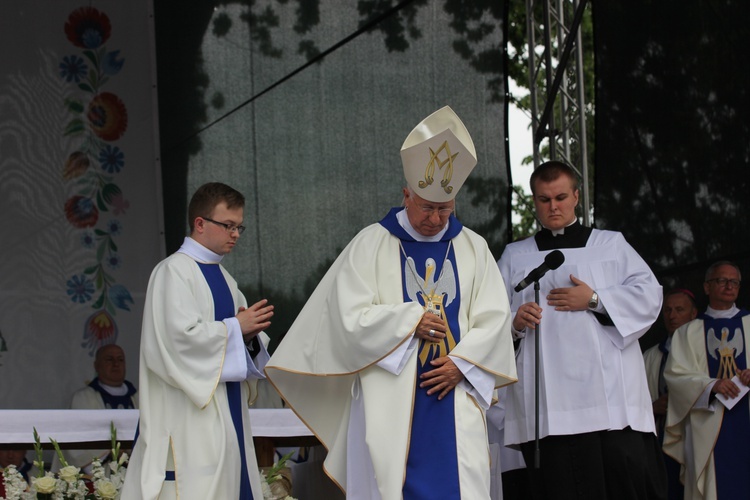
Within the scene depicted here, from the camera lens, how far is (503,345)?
14.8 ft

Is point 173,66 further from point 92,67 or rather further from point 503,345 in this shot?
point 503,345

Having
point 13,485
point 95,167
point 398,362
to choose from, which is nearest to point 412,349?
point 398,362

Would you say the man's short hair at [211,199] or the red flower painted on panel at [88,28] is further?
the red flower painted on panel at [88,28]

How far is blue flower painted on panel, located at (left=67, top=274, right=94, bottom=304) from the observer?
27.0ft

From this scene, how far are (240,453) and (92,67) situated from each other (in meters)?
4.59

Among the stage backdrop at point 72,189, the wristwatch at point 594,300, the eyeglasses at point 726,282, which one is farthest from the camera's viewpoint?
the stage backdrop at point 72,189

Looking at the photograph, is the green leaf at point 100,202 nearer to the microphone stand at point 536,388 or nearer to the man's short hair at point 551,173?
the man's short hair at point 551,173

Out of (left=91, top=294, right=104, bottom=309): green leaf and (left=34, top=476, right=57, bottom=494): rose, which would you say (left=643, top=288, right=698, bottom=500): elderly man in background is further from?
(left=34, top=476, right=57, bottom=494): rose

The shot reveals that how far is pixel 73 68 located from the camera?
8.41 m

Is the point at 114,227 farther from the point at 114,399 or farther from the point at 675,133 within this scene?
the point at 675,133

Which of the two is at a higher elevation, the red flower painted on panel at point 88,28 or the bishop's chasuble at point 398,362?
the red flower painted on panel at point 88,28

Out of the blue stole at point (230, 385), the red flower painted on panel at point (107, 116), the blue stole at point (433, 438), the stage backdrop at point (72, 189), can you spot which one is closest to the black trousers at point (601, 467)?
the blue stole at point (433, 438)

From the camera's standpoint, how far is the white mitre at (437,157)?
4512 mm

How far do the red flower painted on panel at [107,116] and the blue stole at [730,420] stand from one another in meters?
4.54
